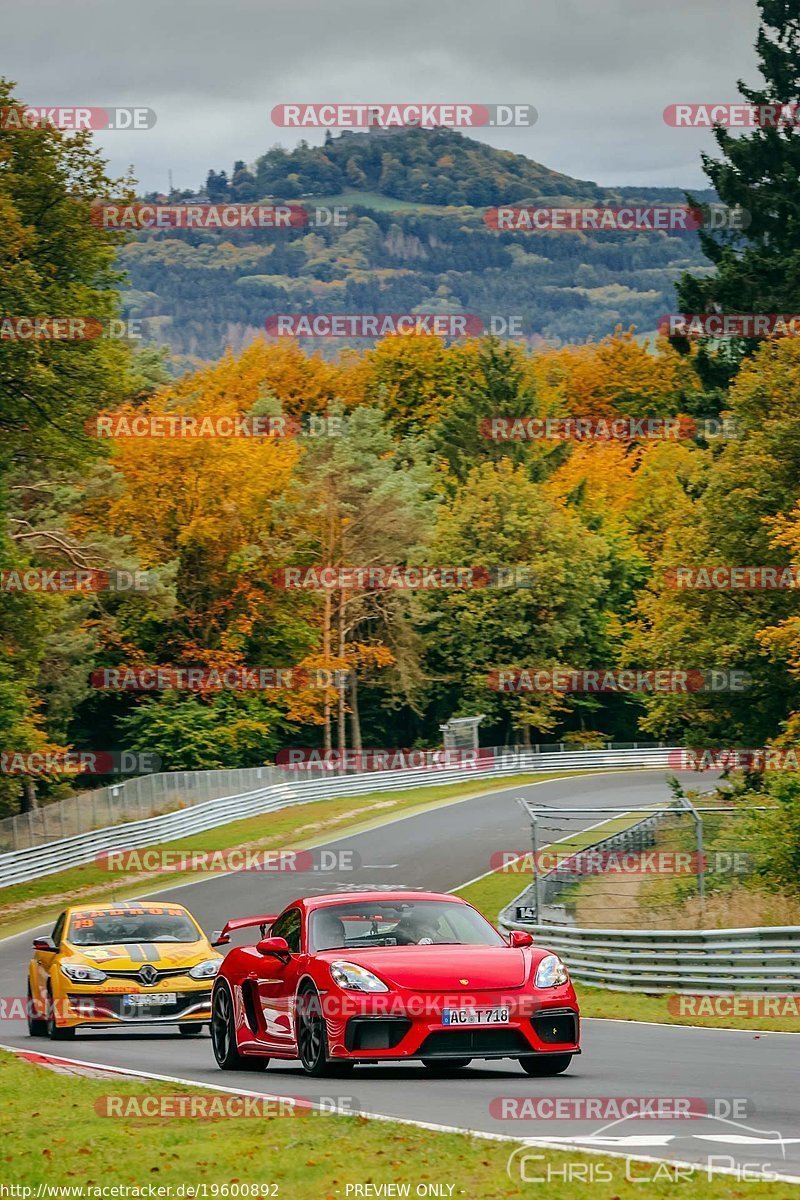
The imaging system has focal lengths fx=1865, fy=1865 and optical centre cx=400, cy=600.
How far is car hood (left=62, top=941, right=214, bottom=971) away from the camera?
60.6ft

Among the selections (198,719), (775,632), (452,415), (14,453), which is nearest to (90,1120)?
(775,632)

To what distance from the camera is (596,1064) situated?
544 inches

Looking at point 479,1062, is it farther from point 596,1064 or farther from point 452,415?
point 452,415

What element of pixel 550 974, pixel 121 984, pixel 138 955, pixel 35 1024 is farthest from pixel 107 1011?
pixel 550 974

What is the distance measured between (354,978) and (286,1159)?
3.32m

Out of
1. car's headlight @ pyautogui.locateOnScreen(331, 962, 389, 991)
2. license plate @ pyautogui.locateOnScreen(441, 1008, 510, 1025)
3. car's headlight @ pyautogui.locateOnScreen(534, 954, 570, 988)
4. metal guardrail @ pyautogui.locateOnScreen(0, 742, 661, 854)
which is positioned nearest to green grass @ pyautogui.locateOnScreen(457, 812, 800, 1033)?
car's headlight @ pyautogui.locateOnScreen(534, 954, 570, 988)

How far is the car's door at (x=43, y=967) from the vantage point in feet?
62.0

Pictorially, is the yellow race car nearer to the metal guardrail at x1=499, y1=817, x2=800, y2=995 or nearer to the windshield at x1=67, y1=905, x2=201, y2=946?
the windshield at x1=67, y1=905, x2=201, y2=946

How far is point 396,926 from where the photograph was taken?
13273 mm

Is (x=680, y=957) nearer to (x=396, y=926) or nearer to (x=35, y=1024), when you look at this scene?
(x=35, y=1024)

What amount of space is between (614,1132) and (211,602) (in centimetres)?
6532

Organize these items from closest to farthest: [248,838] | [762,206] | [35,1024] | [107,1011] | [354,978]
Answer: [354,978], [107,1011], [35,1024], [248,838], [762,206]

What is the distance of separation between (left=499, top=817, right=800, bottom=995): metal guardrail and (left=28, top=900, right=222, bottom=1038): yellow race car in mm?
6258

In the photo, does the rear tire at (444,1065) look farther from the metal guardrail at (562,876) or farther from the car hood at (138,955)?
the metal guardrail at (562,876)
